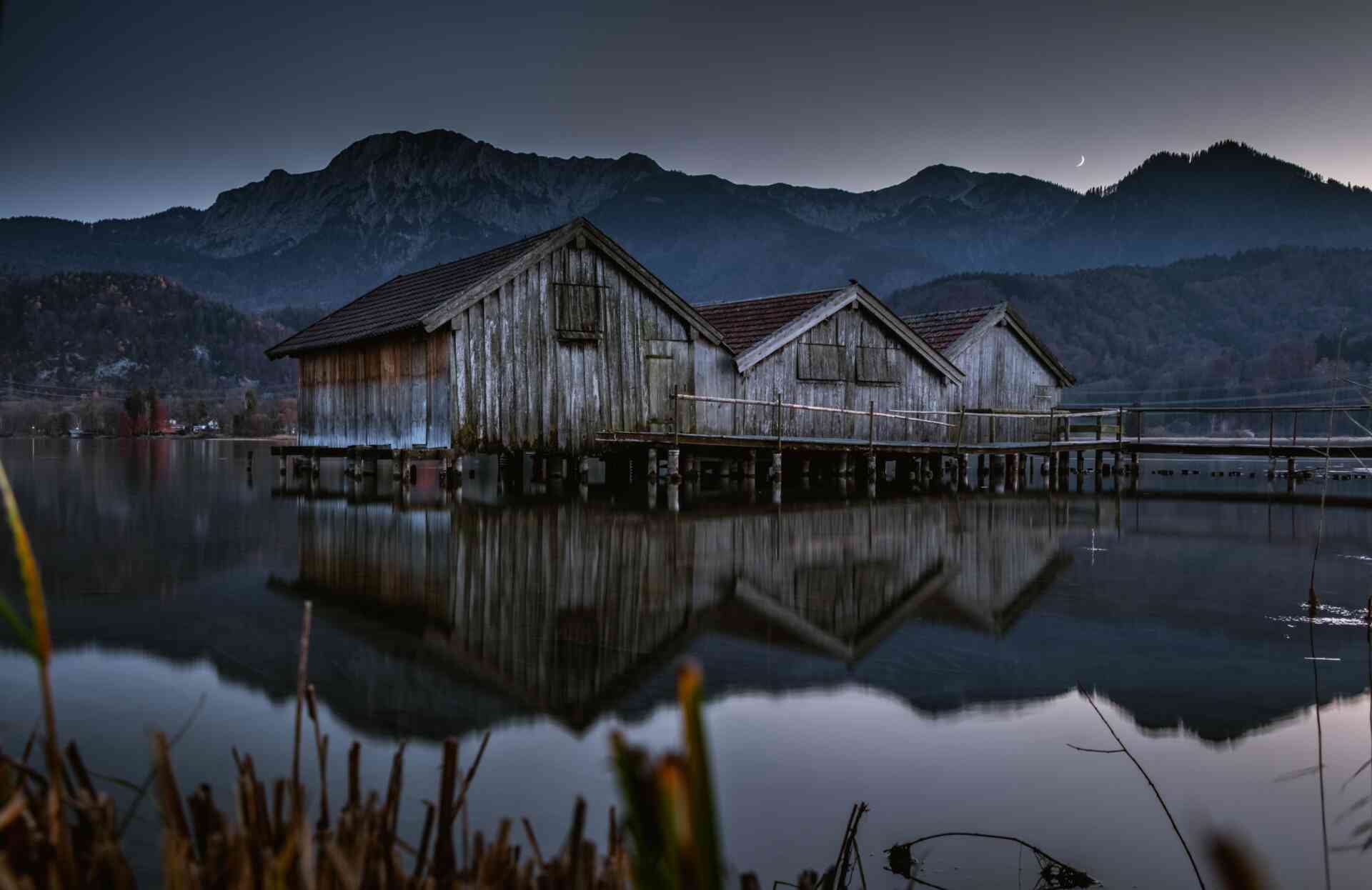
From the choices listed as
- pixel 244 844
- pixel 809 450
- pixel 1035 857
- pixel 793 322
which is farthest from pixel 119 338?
pixel 244 844

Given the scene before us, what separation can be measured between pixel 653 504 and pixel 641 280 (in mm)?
8924

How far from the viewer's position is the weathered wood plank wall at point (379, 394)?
24.4m

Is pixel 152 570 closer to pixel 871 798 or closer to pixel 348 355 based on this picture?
pixel 871 798

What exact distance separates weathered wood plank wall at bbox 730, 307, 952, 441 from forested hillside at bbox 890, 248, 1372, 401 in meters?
70.6

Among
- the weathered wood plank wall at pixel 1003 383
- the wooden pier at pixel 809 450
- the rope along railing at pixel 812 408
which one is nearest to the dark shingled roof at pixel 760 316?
the rope along railing at pixel 812 408

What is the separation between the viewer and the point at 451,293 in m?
25.1

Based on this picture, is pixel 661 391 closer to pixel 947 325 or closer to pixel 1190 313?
pixel 947 325

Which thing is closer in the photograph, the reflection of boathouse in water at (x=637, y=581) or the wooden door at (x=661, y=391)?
the reflection of boathouse in water at (x=637, y=581)

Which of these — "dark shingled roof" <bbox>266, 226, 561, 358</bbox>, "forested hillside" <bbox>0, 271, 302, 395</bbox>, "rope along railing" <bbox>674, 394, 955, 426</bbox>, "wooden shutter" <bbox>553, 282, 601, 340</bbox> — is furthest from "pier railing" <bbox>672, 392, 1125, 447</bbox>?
"forested hillside" <bbox>0, 271, 302, 395</bbox>

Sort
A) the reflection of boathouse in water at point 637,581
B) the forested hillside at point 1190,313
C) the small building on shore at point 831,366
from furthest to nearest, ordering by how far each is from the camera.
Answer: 1. the forested hillside at point 1190,313
2. the small building on shore at point 831,366
3. the reflection of boathouse in water at point 637,581

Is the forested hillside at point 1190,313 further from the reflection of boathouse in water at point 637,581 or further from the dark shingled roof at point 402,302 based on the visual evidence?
the reflection of boathouse in water at point 637,581

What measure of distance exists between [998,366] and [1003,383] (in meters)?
0.62

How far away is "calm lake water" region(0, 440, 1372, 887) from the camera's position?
14.6ft

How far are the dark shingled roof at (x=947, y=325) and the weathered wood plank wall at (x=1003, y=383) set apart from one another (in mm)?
555
